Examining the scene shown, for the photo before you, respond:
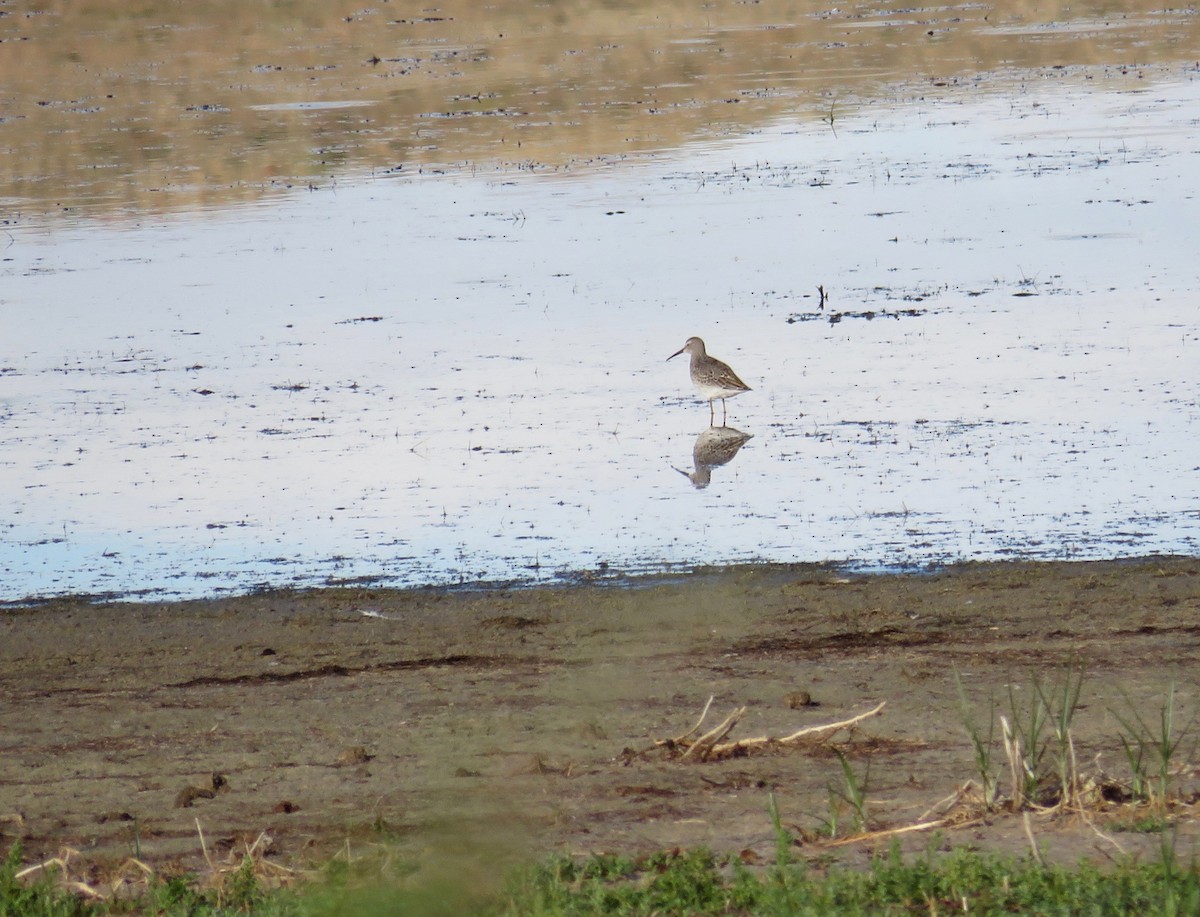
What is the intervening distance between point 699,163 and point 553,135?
3.85m

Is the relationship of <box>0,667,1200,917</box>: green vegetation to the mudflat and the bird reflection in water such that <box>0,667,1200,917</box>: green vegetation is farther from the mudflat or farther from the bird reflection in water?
the bird reflection in water

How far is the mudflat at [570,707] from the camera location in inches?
250

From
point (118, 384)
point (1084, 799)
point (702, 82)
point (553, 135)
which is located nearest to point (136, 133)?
point (553, 135)

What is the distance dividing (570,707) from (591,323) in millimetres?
12344

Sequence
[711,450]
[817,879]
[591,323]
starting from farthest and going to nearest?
1. [591,323]
2. [711,450]
3. [817,879]

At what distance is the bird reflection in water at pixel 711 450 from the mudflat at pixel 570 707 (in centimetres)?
207

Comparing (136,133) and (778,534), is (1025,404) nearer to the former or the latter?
(778,534)

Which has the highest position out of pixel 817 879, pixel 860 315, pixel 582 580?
pixel 860 315

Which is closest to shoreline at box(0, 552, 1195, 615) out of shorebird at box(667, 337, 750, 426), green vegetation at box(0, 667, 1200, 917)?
shorebird at box(667, 337, 750, 426)

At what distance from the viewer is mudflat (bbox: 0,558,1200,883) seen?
634 centimetres

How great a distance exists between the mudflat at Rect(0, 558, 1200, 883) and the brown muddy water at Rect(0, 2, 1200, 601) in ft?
2.72

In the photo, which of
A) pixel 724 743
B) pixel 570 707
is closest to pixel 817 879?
pixel 570 707

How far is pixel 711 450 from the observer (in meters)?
13.2

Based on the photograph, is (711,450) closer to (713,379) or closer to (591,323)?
(713,379)
